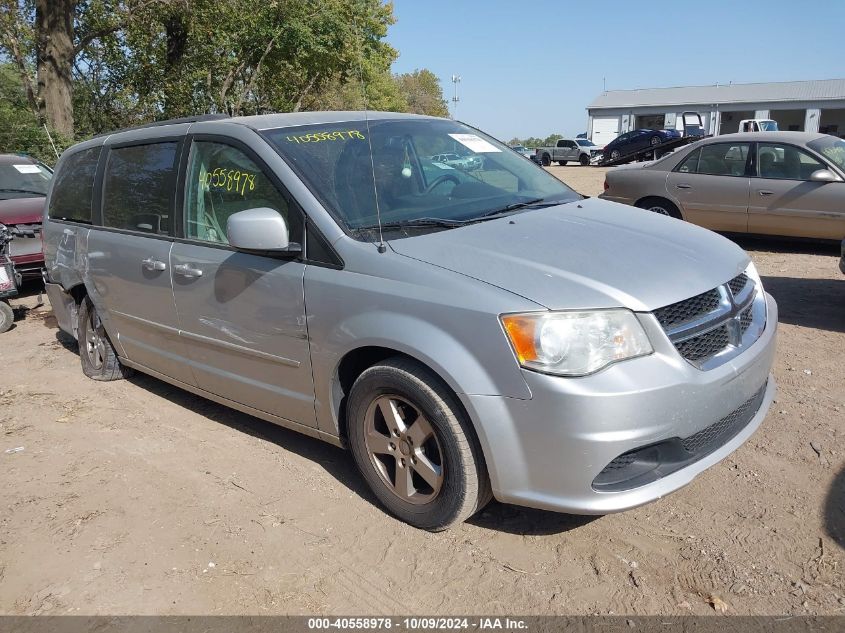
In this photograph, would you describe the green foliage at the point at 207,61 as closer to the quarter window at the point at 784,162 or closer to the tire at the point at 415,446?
the quarter window at the point at 784,162

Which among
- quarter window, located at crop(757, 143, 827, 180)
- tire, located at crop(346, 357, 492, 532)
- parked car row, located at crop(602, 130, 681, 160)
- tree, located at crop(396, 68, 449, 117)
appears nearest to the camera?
tire, located at crop(346, 357, 492, 532)

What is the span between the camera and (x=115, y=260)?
452 cm

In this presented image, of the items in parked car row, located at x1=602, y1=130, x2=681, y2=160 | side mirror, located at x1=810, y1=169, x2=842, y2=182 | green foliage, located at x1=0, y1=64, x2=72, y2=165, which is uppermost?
green foliage, located at x1=0, y1=64, x2=72, y2=165

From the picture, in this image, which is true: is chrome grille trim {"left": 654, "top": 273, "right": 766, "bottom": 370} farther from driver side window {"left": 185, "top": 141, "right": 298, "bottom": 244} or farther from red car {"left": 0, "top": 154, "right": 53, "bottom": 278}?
red car {"left": 0, "top": 154, "right": 53, "bottom": 278}

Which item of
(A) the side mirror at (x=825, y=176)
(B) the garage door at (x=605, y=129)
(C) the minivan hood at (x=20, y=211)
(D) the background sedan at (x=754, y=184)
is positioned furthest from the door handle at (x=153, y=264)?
(B) the garage door at (x=605, y=129)

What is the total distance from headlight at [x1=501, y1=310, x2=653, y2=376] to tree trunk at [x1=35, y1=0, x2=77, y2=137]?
16.8 meters

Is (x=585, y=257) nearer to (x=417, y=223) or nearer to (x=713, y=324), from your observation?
(x=713, y=324)

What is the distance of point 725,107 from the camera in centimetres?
5338

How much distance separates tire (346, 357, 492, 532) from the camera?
2.80 metres

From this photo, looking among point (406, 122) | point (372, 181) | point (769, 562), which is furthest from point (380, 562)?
point (406, 122)

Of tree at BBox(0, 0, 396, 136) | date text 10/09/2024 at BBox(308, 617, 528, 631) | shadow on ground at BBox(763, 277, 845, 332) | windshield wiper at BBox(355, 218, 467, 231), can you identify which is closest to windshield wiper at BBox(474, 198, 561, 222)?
windshield wiper at BBox(355, 218, 467, 231)

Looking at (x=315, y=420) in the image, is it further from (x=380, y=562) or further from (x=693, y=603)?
(x=693, y=603)

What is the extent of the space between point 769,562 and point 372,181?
2.43 meters

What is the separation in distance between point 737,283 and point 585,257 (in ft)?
2.57
